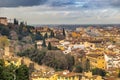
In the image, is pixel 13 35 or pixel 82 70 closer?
pixel 82 70

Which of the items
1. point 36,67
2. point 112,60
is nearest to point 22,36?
point 112,60

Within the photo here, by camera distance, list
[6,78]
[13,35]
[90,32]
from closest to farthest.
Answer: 1. [6,78]
2. [13,35]
3. [90,32]

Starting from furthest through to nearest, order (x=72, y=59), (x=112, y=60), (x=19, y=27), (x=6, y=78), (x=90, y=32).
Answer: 1. (x=90, y=32)
2. (x=19, y=27)
3. (x=112, y=60)
4. (x=72, y=59)
5. (x=6, y=78)

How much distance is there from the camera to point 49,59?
164 ft

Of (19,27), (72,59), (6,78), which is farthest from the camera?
(19,27)

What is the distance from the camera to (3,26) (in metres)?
68.4

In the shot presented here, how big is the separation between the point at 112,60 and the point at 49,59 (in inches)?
498

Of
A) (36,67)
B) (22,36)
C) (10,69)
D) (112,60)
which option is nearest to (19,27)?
(22,36)

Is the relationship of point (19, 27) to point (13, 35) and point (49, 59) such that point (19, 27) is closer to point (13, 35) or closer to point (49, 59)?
point (13, 35)

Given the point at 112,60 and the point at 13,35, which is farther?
the point at 13,35

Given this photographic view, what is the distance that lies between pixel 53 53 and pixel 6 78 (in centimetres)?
3325

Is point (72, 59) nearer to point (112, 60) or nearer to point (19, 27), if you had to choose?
point (112, 60)

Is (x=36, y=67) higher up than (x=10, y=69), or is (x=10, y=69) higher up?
(x=10, y=69)

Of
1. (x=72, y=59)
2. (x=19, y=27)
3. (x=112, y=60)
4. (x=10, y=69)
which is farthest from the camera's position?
(x=19, y=27)
